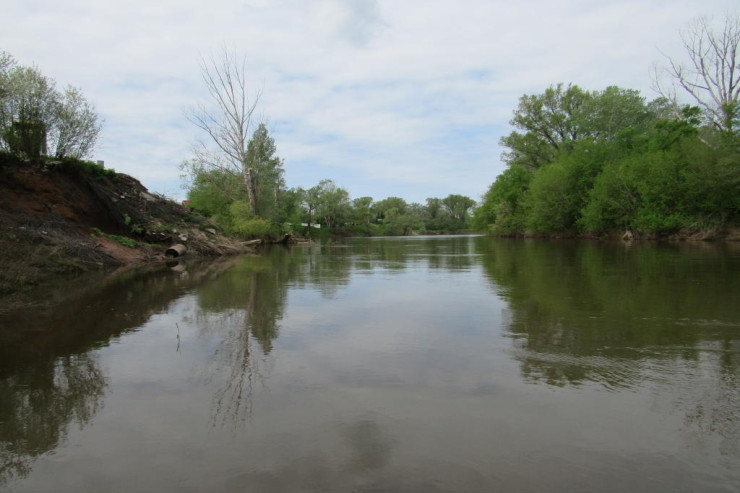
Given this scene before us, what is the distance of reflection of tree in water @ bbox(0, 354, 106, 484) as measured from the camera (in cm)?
299

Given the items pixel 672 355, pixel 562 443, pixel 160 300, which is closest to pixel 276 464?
pixel 562 443

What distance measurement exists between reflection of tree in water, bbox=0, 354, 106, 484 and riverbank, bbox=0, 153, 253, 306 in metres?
4.86

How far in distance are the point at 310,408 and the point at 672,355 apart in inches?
159

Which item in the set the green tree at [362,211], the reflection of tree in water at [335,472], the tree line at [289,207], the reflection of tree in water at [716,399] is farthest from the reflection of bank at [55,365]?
the green tree at [362,211]

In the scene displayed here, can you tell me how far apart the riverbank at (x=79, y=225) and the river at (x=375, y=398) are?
4982mm

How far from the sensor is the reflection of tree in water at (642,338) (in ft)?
12.4

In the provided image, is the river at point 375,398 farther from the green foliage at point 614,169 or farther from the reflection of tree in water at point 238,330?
the green foliage at point 614,169

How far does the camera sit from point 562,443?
9.66 feet

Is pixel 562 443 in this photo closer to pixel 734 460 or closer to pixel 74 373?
pixel 734 460

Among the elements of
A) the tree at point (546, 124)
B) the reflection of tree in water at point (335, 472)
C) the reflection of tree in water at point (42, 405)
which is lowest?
the reflection of tree in water at point (335, 472)

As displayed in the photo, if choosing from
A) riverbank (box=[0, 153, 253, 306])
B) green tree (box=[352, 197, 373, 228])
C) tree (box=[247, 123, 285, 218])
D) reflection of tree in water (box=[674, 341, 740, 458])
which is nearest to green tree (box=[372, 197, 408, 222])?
green tree (box=[352, 197, 373, 228])

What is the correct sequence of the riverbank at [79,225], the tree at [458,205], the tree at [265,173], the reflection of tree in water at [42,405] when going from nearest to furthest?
1. the reflection of tree in water at [42,405]
2. the riverbank at [79,225]
3. the tree at [265,173]
4. the tree at [458,205]

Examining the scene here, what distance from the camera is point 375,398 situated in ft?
12.4

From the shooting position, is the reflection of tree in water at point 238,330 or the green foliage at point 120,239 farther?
the green foliage at point 120,239
